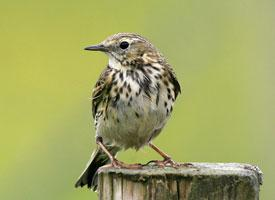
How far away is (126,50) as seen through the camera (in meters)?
9.07

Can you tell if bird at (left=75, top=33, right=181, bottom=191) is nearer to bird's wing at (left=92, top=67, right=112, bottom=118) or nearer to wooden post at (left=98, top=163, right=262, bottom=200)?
bird's wing at (left=92, top=67, right=112, bottom=118)

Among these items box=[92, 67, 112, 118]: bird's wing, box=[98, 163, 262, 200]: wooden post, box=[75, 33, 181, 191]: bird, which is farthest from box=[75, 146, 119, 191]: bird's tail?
box=[98, 163, 262, 200]: wooden post

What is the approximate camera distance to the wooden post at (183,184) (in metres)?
6.71

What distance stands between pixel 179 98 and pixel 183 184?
17.5 ft

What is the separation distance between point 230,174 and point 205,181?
16cm

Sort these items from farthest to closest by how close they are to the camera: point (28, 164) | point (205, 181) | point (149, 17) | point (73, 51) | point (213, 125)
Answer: point (73, 51) → point (149, 17) → point (213, 125) → point (28, 164) → point (205, 181)

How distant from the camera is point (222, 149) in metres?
11.6

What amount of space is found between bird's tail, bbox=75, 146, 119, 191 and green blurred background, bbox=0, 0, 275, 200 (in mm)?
548

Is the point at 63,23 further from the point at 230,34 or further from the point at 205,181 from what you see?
the point at 205,181

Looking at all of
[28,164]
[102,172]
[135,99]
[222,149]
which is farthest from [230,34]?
[102,172]

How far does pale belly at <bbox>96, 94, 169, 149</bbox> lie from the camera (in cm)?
884

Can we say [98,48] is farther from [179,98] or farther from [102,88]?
[179,98]

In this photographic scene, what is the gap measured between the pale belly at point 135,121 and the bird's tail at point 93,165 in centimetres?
32

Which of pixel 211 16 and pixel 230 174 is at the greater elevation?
pixel 211 16
